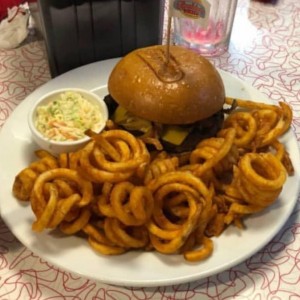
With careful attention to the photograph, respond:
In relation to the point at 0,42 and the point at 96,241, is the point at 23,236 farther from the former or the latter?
the point at 0,42

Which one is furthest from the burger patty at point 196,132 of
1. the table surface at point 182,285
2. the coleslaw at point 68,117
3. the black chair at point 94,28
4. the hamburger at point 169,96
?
the black chair at point 94,28

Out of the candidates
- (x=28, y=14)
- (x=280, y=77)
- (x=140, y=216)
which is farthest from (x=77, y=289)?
(x=28, y=14)

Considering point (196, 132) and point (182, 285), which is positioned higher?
point (196, 132)

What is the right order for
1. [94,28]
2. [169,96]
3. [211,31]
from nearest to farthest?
[169,96] → [94,28] → [211,31]

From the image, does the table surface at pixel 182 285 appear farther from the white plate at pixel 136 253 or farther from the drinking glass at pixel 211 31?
the drinking glass at pixel 211 31

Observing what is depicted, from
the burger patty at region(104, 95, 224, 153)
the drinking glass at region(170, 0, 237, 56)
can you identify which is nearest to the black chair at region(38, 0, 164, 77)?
the drinking glass at region(170, 0, 237, 56)

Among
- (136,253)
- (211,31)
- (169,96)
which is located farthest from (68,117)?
(211,31)

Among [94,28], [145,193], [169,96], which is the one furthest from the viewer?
[94,28]

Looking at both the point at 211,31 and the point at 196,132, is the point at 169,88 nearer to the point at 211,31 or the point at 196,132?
the point at 196,132

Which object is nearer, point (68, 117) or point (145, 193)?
point (145, 193)
